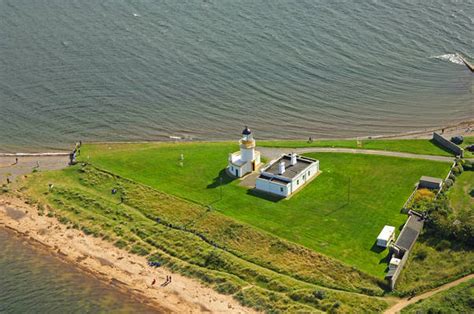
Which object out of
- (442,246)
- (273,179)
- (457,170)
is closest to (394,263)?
(442,246)

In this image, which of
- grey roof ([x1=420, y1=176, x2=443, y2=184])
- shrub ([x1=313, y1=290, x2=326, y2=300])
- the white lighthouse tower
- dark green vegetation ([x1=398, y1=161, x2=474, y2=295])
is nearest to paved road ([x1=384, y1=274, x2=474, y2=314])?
dark green vegetation ([x1=398, y1=161, x2=474, y2=295])

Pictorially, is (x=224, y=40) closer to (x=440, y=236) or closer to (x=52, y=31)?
(x=52, y=31)

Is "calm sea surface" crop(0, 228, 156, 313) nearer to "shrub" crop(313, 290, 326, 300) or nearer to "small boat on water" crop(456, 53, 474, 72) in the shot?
"shrub" crop(313, 290, 326, 300)

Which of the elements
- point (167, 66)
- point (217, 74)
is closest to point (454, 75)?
point (217, 74)

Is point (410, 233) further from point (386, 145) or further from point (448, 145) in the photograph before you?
point (448, 145)

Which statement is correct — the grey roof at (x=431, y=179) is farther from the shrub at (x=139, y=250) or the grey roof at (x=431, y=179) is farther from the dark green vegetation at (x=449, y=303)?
the shrub at (x=139, y=250)

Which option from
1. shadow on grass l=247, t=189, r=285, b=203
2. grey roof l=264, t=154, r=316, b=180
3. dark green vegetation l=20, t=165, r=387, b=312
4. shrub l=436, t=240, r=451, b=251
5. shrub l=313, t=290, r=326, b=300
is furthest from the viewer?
grey roof l=264, t=154, r=316, b=180
